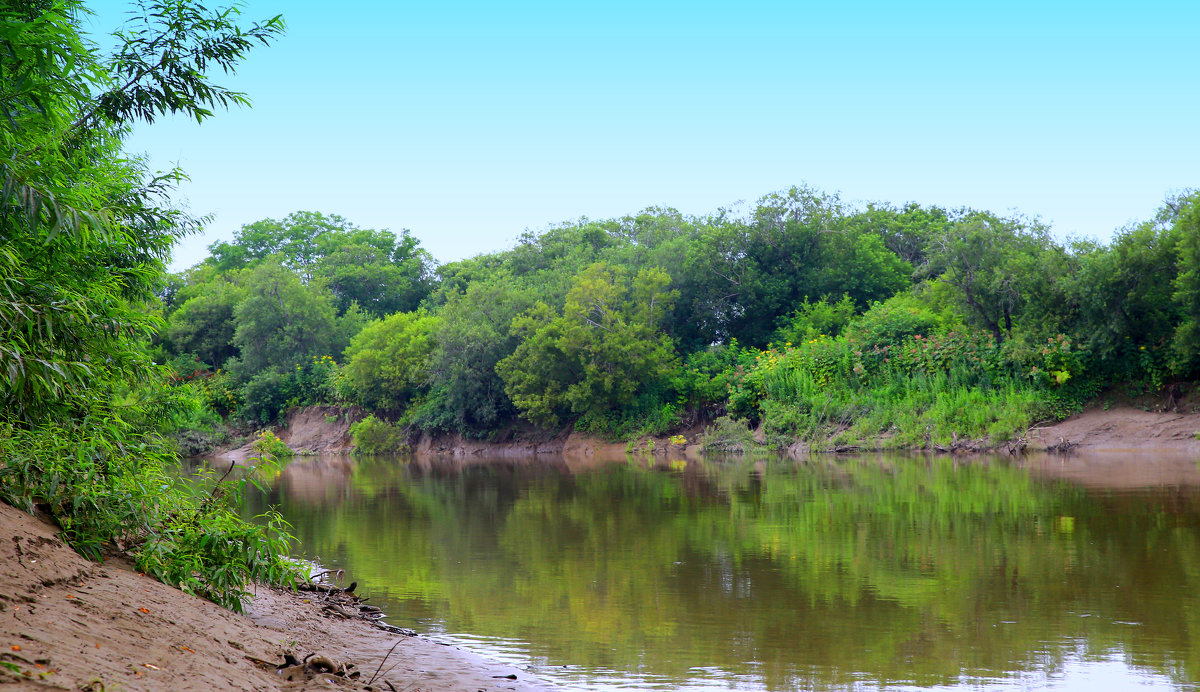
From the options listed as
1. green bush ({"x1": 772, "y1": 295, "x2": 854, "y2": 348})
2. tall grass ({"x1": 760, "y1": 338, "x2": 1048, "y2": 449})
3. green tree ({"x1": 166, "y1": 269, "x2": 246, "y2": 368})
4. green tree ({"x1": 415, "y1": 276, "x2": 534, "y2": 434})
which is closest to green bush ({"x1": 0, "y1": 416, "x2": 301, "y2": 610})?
tall grass ({"x1": 760, "y1": 338, "x2": 1048, "y2": 449})

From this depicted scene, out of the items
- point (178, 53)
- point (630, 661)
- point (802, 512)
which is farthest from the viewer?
point (802, 512)

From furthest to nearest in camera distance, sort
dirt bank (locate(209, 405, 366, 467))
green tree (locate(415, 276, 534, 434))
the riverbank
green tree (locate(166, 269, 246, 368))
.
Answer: green tree (locate(166, 269, 246, 368))
dirt bank (locate(209, 405, 366, 467))
green tree (locate(415, 276, 534, 434))
the riverbank

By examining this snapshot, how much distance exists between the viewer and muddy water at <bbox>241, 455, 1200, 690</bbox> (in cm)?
723

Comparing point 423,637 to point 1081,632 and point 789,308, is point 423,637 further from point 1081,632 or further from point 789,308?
point 789,308

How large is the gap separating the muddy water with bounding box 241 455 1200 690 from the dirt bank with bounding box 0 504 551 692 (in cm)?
94

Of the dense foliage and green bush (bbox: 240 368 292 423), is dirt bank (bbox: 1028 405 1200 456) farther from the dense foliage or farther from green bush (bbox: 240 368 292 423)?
green bush (bbox: 240 368 292 423)

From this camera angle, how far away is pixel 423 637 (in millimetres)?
8211

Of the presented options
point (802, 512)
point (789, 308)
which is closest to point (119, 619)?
point (802, 512)

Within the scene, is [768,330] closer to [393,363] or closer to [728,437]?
[728,437]

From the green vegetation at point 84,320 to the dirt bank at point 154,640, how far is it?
0.45 m

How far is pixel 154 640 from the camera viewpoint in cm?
541

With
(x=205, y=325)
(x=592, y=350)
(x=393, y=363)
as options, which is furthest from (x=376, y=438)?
(x=205, y=325)

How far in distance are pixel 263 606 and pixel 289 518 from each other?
1086 centimetres

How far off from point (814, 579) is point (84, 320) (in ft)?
25.5
